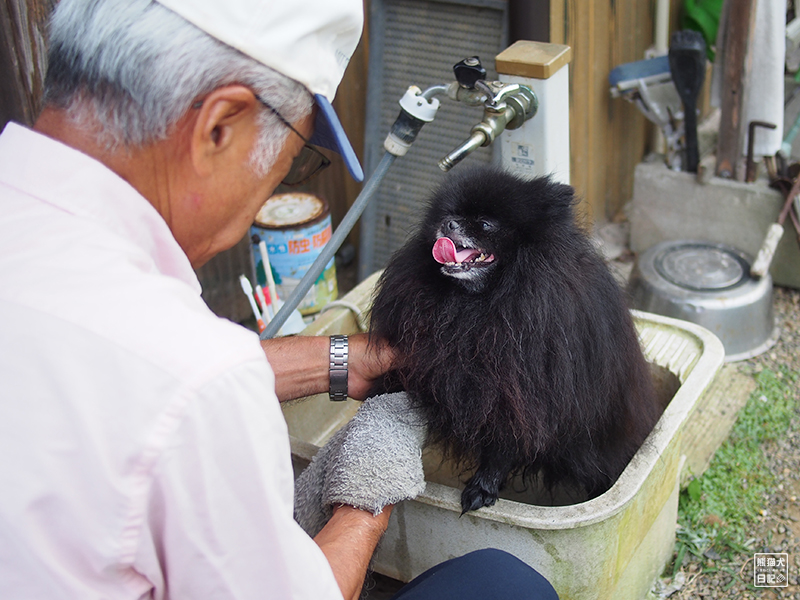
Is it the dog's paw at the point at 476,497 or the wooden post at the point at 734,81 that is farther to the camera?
the wooden post at the point at 734,81

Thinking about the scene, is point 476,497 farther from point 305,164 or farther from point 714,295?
point 714,295

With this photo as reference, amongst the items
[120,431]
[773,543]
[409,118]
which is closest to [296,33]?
[120,431]

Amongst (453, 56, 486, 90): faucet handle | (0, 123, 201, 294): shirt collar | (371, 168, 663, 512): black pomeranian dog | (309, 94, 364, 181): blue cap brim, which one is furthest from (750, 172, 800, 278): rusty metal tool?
(0, 123, 201, 294): shirt collar

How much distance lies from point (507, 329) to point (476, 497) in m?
0.31

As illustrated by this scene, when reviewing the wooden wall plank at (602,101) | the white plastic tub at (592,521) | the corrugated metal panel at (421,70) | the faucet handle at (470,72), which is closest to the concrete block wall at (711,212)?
the wooden wall plank at (602,101)

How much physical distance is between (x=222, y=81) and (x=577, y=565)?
3.46 feet

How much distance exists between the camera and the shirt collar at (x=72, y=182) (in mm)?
834

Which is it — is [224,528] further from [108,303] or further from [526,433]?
[526,433]

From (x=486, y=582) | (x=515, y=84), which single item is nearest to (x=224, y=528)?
(x=486, y=582)

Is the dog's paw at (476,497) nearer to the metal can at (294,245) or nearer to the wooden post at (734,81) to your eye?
the metal can at (294,245)

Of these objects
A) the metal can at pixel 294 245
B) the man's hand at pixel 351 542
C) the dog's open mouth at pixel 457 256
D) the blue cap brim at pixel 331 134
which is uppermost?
the blue cap brim at pixel 331 134

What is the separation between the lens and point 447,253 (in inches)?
54.3

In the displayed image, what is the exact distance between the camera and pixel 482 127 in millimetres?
1581

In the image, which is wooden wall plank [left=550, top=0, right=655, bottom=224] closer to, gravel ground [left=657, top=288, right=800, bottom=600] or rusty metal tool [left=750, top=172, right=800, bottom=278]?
rusty metal tool [left=750, top=172, right=800, bottom=278]
